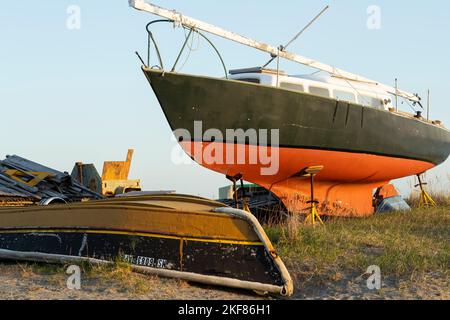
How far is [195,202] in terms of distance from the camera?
7.93 metres

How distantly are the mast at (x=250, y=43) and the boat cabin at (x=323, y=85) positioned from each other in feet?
1.53

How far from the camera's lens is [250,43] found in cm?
1316

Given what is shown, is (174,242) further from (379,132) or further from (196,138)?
(379,132)

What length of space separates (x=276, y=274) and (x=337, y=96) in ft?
26.1

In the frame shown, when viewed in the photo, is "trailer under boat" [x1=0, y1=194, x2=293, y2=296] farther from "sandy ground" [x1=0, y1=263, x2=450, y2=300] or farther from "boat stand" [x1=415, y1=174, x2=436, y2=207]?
"boat stand" [x1=415, y1=174, x2=436, y2=207]

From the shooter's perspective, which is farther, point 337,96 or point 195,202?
point 337,96

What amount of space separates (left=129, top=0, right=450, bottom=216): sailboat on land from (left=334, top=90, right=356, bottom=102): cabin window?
0.03 meters

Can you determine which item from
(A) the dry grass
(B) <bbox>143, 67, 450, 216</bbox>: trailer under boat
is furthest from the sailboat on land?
(A) the dry grass

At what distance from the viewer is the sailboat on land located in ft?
37.0

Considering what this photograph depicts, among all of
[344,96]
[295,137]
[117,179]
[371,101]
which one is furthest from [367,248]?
[117,179]

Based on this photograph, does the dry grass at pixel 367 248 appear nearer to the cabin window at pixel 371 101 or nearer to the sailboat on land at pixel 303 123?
the sailboat on land at pixel 303 123

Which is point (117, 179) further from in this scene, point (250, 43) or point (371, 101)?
point (371, 101)
